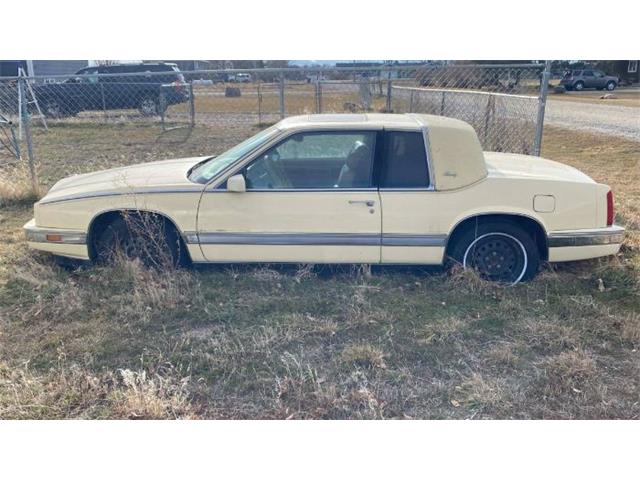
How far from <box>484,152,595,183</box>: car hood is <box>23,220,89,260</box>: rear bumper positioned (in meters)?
3.60

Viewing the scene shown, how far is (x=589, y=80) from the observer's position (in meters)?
34.6

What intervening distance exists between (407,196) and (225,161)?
1.67 m

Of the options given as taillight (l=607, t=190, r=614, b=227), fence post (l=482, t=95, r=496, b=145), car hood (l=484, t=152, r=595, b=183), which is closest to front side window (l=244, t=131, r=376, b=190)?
car hood (l=484, t=152, r=595, b=183)

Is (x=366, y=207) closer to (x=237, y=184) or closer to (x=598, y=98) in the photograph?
(x=237, y=184)

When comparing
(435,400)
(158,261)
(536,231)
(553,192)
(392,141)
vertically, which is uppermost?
(392,141)

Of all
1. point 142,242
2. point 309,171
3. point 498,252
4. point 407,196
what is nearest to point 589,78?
point 498,252

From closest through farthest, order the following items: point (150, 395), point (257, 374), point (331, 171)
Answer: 1. point (150, 395)
2. point (257, 374)
3. point (331, 171)

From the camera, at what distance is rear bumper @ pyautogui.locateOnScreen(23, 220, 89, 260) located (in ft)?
13.6

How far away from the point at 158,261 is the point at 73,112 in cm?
1335

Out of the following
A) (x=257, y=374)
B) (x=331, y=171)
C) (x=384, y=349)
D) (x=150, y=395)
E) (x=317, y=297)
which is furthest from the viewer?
(x=331, y=171)

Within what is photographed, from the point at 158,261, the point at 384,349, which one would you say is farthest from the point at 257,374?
the point at 158,261

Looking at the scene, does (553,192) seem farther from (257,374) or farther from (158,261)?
(158,261)

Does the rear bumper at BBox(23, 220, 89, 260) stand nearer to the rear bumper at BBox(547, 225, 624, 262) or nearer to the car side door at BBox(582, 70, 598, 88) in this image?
the rear bumper at BBox(547, 225, 624, 262)

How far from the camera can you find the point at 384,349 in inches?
125
